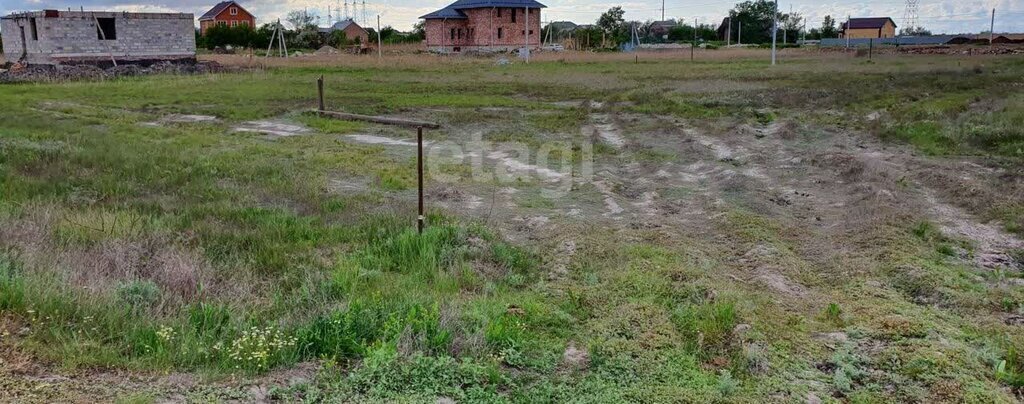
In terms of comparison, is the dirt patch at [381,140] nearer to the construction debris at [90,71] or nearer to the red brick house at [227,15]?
the construction debris at [90,71]

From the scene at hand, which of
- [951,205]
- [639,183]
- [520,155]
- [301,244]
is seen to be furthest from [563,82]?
[301,244]

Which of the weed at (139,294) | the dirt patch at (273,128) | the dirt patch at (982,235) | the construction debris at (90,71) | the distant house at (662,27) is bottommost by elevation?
the dirt patch at (982,235)

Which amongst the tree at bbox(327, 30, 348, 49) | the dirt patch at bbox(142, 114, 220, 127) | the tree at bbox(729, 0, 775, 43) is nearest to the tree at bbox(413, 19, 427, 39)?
the tree at bbox(327, 30, 348, 49)

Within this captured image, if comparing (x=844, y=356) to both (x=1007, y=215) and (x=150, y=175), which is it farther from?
(x=150, y=175)

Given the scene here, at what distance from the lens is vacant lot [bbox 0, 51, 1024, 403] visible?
3836mm

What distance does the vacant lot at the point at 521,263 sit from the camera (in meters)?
3.84

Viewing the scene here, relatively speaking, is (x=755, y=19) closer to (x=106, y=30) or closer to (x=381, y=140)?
(x=106, y=30)

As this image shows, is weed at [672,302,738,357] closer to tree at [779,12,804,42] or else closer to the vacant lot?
the vacant lot

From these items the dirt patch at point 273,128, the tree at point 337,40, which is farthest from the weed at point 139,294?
the tree at point 337,40

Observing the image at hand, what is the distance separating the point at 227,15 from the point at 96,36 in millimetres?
38915

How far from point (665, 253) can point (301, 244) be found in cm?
310

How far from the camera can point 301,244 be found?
637cm

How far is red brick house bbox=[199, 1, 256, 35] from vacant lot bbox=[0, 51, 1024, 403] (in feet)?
196

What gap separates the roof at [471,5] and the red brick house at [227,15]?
22.7 m
